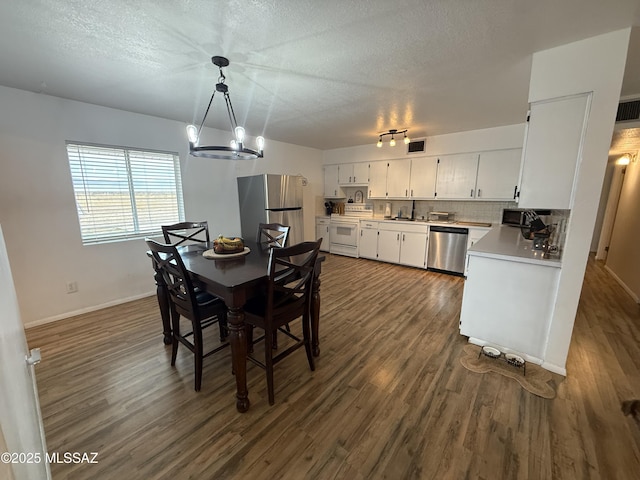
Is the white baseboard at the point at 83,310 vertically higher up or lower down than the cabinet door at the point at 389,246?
lower down

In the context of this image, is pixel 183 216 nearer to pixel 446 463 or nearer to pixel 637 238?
pixel 446 463

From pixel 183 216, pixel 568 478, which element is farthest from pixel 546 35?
pixel 183 216

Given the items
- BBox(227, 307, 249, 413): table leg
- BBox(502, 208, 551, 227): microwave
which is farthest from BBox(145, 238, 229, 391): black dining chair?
BBox(502, 208, 551, 227): microwave

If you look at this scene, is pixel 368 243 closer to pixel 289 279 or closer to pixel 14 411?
pixel 289 279

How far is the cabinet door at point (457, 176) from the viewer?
4.13 metres

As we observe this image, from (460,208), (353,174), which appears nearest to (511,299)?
(460,208)

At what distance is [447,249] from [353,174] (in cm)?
246

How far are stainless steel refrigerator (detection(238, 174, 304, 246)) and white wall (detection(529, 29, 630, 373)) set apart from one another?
3.13 meters

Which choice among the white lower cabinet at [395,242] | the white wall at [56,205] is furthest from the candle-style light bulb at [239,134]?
the white lower cabinet at [395,242]

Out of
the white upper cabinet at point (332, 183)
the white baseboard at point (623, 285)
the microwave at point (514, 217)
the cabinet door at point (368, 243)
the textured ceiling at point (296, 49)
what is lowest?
the white baseboard at point (623, 285)

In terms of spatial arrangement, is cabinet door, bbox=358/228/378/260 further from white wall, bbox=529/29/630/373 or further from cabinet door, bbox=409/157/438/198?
white wall, bbox=529/29/630/373

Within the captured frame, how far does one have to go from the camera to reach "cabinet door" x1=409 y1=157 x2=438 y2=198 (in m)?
4.48

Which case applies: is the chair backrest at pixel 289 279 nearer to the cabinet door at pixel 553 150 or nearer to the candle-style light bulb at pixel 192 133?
the candle-style light bulb at pixel 192 133

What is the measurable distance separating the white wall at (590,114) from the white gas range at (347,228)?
11.8ft
